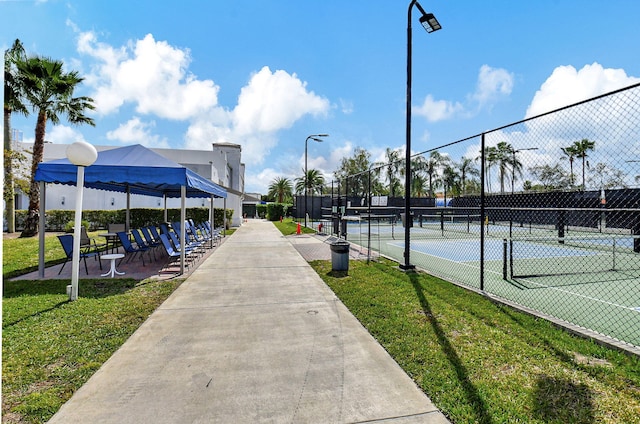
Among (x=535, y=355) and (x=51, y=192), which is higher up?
(x=51, y=192)

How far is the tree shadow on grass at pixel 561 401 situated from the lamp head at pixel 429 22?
7420mm

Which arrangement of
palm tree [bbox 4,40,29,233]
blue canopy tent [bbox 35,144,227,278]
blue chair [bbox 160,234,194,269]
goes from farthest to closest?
palm tree [bbox 4,40,29,233], blue chair [bbox 160,234,194,269], blue canopy tent [bbox 35,144,227,278]

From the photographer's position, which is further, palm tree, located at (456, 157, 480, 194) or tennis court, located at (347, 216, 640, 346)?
palm tree, located at (456, 157, 480, 194)

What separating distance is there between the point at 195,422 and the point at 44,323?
12.0 ft

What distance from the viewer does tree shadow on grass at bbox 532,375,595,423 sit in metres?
2.95

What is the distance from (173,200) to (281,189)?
29771 mm

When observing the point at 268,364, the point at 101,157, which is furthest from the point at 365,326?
the point at 101,157

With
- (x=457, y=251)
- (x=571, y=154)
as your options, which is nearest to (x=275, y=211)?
(x=457, y=251)

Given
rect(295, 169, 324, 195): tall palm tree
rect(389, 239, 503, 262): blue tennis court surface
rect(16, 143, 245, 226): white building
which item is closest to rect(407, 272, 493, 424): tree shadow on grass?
rect(389, 239, 503, 262): blue tennis court surface

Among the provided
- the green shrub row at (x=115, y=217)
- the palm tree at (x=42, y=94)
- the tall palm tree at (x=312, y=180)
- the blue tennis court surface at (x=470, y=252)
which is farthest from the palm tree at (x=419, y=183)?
the palm tree at (x=42, y=94)

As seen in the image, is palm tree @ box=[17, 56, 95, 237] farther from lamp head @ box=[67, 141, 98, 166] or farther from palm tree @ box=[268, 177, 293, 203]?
palm tree @ box=[268, 177, 293, 203]

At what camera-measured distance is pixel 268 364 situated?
389cm

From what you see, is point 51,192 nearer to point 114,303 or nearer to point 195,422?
point 114,303

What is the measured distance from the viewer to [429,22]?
7.77 metres
